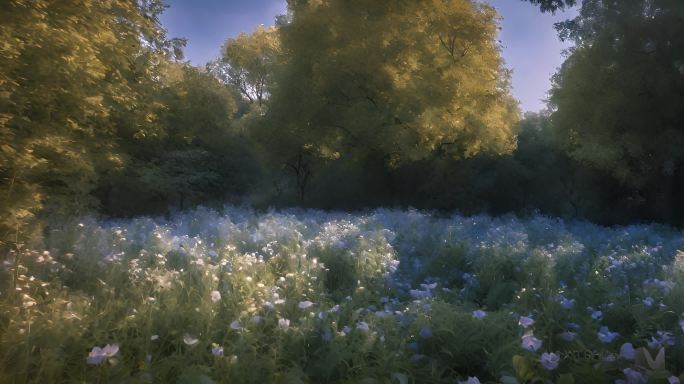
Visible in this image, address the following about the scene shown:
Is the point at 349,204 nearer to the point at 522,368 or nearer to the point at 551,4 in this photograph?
the point at 551,4

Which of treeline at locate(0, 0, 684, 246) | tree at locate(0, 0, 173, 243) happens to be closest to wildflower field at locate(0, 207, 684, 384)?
tree at locate(0, 0, 173, 243)

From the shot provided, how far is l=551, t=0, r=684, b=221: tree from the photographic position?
1381cm

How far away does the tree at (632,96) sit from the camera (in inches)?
544

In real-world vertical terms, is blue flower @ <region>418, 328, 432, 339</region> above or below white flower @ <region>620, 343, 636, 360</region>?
below

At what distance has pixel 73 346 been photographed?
3.84 m

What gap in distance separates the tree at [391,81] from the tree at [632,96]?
2908mm

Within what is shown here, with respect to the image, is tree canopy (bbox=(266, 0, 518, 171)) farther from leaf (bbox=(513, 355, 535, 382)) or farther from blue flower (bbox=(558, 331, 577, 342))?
leaf (bbox=(513, 355, 535, 382))

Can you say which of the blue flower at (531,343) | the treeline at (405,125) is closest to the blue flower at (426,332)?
the blue flower at (531,343)

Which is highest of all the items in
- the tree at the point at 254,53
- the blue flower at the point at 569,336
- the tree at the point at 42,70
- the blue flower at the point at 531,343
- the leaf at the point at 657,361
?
the tree at the point at 254,53

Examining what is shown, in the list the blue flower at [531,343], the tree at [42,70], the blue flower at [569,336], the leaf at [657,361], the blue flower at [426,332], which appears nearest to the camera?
the leaf at [657,361]

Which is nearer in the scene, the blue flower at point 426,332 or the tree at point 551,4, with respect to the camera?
the blue flower at point 426,332

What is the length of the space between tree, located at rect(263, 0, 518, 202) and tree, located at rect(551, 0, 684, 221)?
2.91m

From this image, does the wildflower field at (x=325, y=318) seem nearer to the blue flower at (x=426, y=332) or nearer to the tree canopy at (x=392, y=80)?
the blue flower at (x=426, y=332)

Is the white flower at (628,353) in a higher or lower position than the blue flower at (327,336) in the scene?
higher
